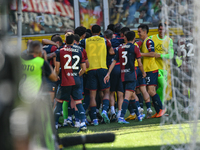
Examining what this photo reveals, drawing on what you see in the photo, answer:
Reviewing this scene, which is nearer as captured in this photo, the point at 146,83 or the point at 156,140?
the point at 156,140

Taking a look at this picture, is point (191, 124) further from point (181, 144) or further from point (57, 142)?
point (57, 142)

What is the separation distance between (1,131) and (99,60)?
17.9 feet

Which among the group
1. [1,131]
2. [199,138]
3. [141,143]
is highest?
[1,131]

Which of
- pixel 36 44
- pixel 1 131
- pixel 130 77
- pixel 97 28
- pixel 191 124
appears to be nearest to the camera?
pixel 1 131

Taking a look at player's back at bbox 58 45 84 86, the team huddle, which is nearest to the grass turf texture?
the team huddle

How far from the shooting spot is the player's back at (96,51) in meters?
6.66

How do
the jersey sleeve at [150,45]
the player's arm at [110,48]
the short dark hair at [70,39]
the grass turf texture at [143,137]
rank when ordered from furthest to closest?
1. the jersey sleeve at [150,45]
2. the player's arm at [110,48]
3. the short dark hair at [70,39]
4. the grass turf texture at [143,137]

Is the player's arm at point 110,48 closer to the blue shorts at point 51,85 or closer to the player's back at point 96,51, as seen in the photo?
the player's back at point 96,51

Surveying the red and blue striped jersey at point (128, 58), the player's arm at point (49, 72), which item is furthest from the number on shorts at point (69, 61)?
the player's arm at point (49, 72)

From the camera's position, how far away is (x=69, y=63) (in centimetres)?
588

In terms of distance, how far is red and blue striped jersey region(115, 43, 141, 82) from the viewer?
634cm

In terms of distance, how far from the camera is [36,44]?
424 centimetres

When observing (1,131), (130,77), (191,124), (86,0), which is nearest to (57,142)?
(1,131)

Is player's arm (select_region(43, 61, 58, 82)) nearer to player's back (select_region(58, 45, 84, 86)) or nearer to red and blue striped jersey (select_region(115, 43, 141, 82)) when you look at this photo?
player's back (select_region(58, 45, 84, 86))
